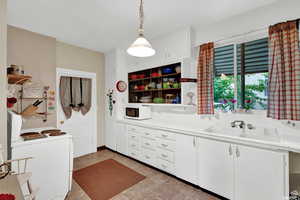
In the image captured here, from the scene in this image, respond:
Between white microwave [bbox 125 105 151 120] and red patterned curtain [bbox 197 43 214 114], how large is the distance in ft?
4.11

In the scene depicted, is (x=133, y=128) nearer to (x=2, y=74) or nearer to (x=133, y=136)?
(x=133, y=136)

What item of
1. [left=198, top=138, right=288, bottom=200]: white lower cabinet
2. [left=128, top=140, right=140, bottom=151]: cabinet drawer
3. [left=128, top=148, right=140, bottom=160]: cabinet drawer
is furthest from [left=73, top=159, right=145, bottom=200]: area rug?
[left=198, top=138, right=288, bottom=200]: white lower cabinet

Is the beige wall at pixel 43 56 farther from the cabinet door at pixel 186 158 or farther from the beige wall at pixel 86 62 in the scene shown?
the cabinet door at pixel 186 158

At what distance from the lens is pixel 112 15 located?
2.17 meters

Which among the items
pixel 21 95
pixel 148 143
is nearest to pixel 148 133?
pixel 148 143

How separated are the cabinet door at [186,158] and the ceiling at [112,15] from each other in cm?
186

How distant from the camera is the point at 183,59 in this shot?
99.7 inches

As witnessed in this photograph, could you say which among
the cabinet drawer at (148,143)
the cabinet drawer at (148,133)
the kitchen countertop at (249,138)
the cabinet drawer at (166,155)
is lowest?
the cabinet drawer at (166,155)

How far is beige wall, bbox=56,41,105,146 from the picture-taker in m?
3.19

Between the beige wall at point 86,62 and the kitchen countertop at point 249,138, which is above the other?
the beige wall at point 86,62

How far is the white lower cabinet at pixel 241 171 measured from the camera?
1544 millimetres

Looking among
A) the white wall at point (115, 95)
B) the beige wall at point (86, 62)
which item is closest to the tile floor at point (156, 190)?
the white wall at point (115, 95)

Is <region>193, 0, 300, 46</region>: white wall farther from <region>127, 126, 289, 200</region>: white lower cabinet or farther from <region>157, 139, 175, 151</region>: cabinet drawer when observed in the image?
<region>157, 139, 175, 151</region>: cabinet drawer

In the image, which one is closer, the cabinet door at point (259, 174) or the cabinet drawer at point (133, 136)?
the cabinet door at point (259, 174)
